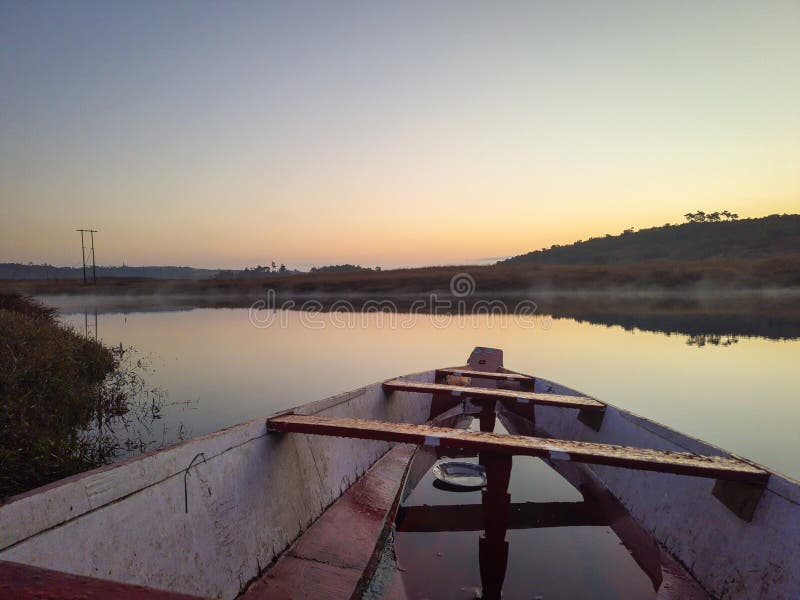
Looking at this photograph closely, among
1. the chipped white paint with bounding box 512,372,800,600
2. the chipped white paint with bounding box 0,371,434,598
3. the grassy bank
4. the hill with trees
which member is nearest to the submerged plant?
the grassy bank

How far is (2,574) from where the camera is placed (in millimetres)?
1416

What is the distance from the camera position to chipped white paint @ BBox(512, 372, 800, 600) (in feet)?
10.1

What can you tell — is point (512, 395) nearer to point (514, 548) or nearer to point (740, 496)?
point (514, 548)

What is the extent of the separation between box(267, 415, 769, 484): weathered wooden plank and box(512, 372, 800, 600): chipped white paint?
11.2 inches

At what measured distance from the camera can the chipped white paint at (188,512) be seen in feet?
7.59

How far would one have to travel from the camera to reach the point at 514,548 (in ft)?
15.0

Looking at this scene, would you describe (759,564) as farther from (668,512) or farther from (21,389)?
(21,389)

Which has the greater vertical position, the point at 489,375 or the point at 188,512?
the point at 188,512

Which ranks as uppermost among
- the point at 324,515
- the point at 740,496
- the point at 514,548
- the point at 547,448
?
the point at 547,448

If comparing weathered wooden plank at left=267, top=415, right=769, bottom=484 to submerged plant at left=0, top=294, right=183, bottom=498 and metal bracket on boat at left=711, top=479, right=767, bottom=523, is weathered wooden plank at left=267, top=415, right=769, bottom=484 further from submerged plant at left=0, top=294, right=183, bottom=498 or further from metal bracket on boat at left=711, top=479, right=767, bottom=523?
submerged plant at left=0, top=294, right=183, bottom=498

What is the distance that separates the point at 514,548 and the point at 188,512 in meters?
3.11

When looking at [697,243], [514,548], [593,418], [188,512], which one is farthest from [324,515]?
[697,243]

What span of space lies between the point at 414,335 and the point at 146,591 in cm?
2239

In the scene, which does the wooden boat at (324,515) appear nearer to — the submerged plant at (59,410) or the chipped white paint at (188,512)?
the chipped white paint at (188,512)
